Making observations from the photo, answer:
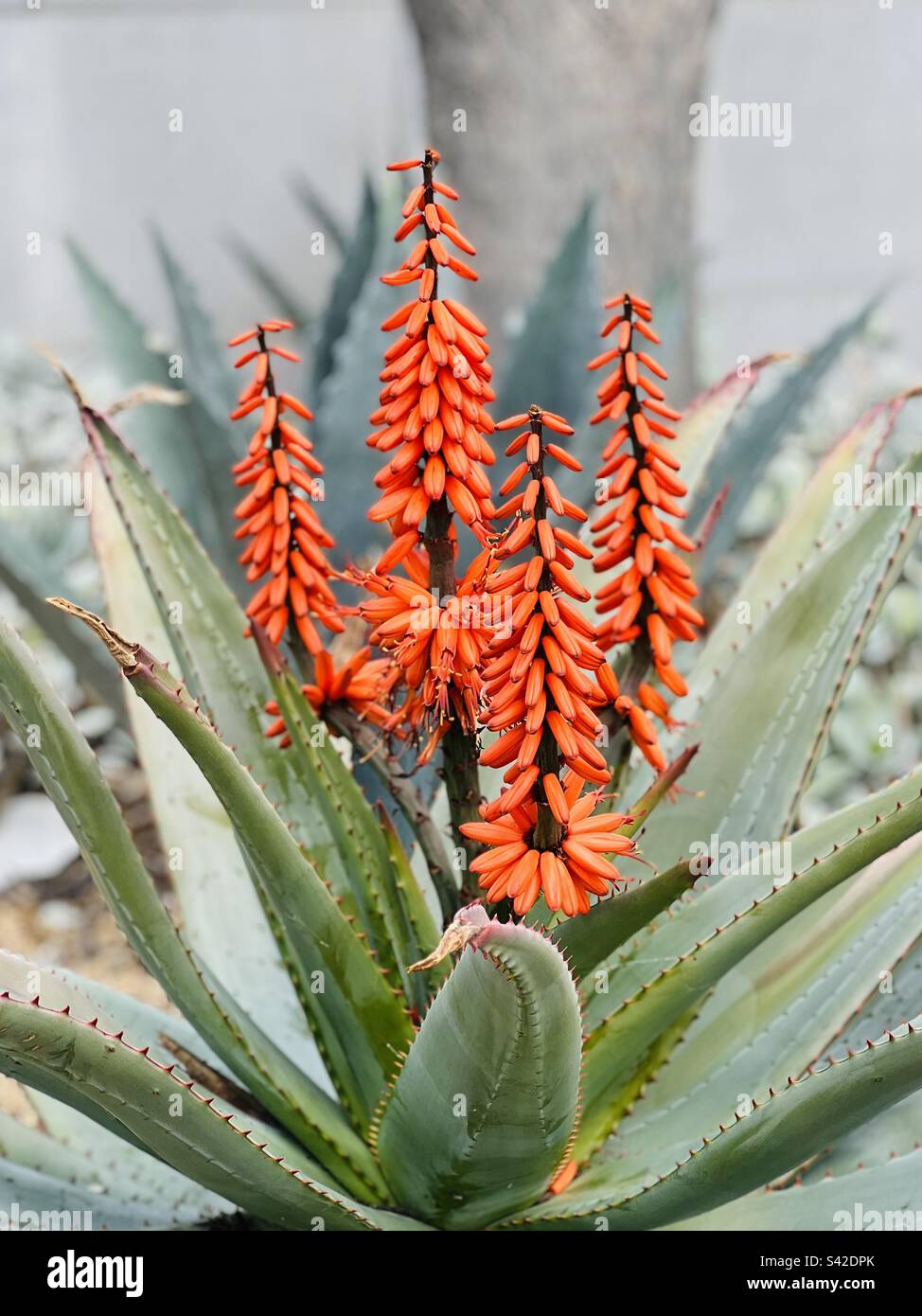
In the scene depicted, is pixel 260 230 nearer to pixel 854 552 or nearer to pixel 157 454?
pixel 157 454

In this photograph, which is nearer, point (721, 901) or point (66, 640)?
point (721, 901)

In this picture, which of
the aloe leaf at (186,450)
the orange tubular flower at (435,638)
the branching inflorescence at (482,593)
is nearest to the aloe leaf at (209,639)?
the branching inflorescence at (482,593)

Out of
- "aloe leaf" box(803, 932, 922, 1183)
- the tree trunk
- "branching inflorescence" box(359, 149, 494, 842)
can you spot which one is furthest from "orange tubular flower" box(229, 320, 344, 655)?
the tree trunk

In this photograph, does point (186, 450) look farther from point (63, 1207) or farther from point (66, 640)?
point (63, 1207)

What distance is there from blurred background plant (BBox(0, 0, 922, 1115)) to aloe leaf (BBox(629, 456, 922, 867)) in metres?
0.30

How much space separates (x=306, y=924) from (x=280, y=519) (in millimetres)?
271

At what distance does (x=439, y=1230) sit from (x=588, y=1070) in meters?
0.15

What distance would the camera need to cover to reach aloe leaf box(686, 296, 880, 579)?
1.81 m

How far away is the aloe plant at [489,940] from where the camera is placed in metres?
0.75

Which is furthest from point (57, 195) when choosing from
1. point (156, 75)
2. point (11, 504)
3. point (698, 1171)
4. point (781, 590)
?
point (698, 1171)

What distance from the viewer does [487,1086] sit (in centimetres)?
77

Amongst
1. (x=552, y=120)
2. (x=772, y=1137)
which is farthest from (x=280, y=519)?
(x=552, y=120)

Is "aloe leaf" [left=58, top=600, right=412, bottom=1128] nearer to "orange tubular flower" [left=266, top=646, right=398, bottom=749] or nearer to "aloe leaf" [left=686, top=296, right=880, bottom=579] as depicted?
"orange tubular flower" [left=266, top=646, right=398, bottom=749]

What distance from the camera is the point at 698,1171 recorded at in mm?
814
